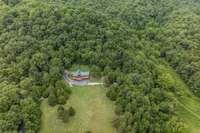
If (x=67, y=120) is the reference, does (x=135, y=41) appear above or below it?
above

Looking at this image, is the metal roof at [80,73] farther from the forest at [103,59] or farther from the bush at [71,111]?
the bush at [71,111]

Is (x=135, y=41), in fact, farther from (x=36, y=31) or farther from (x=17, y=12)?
(x=17, y=12)

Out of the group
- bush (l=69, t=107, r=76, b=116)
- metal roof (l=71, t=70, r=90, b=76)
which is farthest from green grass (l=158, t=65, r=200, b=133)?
bush (l=69, t=107, r=76, b=116)

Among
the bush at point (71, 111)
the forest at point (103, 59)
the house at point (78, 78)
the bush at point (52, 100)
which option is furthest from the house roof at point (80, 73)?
the bush at point (71, 111)

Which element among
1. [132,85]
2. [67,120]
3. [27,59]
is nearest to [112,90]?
[132,85]

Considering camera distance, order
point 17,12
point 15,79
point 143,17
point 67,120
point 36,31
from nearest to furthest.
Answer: point 67,120 → point 15,79 → point 36,31 → point 17,12 → point 143,17

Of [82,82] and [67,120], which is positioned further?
[82,82]

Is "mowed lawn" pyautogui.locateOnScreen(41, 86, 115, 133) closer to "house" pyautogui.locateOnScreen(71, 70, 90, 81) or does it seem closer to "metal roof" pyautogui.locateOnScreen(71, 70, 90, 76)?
"house" pyautogui.locateOnScreen(71, 70, 90, 81)
